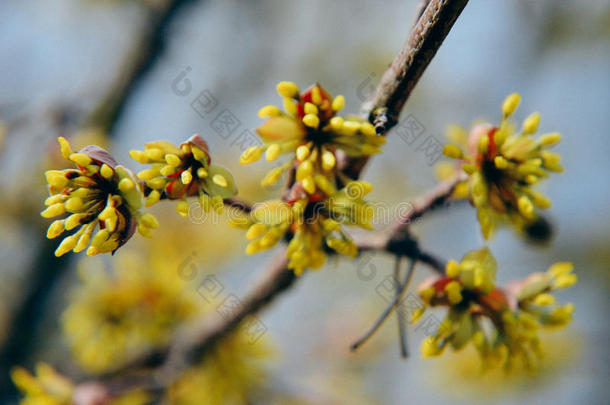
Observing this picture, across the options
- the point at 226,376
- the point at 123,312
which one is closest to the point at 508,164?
the point at 226,376

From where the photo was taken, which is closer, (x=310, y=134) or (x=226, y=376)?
(x=310, y=134)

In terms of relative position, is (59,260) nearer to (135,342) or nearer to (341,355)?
(135,342)

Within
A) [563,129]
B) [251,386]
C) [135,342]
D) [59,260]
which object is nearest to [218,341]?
[251,386]

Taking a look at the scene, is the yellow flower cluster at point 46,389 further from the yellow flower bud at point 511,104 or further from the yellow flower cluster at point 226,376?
the yellow flower bud at point 511,104

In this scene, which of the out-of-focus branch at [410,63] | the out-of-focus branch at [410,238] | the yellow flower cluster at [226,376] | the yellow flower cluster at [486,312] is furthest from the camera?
the yellow flower cluster at [226,376]

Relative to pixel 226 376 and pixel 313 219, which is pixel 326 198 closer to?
pixel 313 219

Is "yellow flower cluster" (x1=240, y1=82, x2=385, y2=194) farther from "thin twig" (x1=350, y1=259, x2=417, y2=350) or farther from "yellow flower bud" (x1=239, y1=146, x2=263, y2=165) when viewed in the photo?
"thin twig" (x1=350, y1=259, x2=417, y2=350)

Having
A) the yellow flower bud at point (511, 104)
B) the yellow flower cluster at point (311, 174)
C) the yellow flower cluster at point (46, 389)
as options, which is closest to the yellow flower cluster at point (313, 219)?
the yellow flower cluster at point (311, 174)
